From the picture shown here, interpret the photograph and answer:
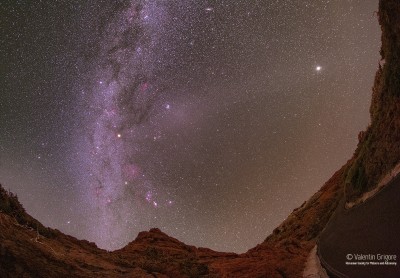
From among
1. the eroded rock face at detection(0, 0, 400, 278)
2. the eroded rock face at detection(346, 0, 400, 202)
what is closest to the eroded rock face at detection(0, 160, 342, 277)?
the eroded rock face at detection(0, 0, 400, 278)

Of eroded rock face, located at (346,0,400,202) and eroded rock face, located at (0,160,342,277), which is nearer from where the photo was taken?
eroded rock face, located at (0,160,342,277)

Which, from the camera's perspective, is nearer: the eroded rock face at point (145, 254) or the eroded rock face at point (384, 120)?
the eroded rock face at point (145, 254)

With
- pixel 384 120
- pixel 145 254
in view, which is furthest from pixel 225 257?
pixel 384 120

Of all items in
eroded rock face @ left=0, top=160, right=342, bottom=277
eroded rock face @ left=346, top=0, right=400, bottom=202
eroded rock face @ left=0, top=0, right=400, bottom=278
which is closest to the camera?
eroded rock face @ left=0, top=160, right=342, bottom=277

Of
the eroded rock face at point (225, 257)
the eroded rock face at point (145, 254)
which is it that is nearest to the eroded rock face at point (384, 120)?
the eroded rock face at point (225, 257)

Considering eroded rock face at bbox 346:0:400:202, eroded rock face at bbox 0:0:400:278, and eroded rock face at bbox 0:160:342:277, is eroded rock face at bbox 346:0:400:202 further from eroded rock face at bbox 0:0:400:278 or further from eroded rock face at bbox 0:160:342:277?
eroded rock face at bbox 0:160:342:277

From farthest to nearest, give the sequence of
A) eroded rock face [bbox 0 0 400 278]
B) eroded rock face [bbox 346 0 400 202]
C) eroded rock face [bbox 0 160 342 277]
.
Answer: eroded rock face [bbox 346 0 400 202]
eroded rock face [bbox 0 0 400 278]
eroded rock face [bbox 0 160 342 277]

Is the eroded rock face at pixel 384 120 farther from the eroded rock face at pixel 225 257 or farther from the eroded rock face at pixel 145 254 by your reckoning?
the eroded rock face at pixel 145 254

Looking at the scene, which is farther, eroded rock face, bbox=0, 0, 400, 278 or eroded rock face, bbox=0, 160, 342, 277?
eroded rock face, bbox=0, 0, 400, 278

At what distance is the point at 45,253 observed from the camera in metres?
7.03

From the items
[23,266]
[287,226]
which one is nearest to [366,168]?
[287,226]

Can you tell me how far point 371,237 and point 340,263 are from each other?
1.05 meters

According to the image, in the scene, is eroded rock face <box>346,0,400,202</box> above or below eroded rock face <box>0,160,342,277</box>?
above

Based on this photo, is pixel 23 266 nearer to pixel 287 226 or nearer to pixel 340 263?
pixel 340 263
